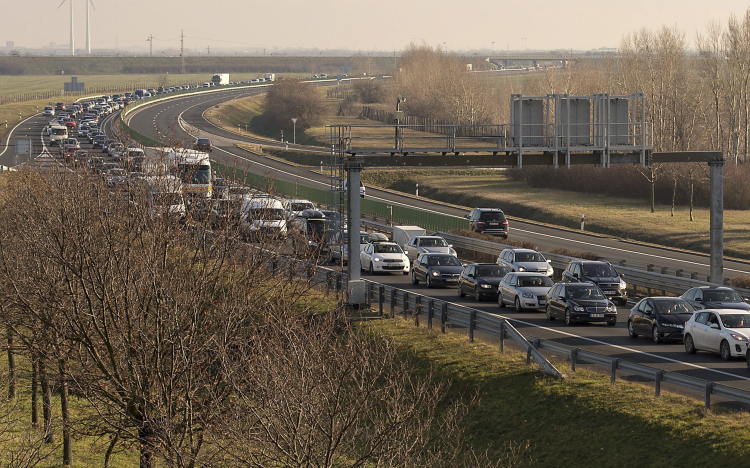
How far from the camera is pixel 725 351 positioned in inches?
953

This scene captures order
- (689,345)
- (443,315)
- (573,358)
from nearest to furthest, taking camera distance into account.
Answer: (573,358) < (689,345) < (443,315)

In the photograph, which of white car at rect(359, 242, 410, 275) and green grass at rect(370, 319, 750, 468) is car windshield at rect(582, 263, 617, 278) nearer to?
green grass at rect(370, 319, 750, 468)

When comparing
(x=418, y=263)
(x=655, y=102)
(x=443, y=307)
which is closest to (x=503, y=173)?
(x=655, y=102)

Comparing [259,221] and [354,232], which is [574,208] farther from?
[259,221]

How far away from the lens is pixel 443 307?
29547 millimetres

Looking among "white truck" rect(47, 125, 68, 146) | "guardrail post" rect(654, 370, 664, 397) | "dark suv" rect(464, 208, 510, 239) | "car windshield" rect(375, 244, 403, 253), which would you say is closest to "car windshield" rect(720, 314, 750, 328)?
"guardrail post" rect(654, 370, 664, 397)

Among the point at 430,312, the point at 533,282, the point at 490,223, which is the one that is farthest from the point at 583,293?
the point at 490,223

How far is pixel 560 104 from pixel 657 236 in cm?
2633

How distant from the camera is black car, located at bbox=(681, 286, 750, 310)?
28.5m

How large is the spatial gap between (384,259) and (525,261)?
6684mm

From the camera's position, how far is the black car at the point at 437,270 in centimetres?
3853

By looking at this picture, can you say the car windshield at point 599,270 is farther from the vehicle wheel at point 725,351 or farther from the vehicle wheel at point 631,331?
the vehicle wheel at point 725,351

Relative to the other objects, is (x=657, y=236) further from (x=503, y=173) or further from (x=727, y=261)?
(x=503, y=173)

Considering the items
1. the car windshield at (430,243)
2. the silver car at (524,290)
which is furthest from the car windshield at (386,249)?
the silver car at (524,290)
